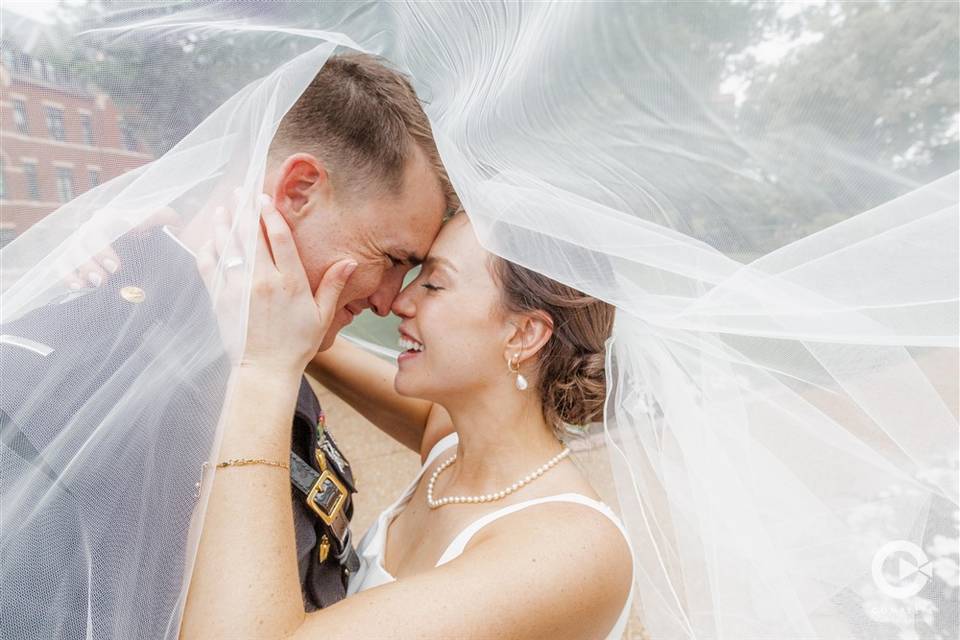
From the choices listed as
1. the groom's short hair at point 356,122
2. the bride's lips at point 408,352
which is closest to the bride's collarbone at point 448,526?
the bride's lips at point 408,352

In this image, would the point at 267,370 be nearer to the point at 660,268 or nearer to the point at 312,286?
the point at 312,286

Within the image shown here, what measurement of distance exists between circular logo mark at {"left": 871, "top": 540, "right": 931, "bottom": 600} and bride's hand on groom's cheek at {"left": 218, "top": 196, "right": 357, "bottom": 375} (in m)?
1.01

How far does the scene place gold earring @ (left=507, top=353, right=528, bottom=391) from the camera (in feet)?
5.35

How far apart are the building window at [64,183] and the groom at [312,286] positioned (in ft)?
0.43

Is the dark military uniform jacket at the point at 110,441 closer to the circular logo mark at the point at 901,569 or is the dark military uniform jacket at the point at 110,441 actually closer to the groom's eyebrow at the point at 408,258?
the groom's eyebrow at the point at 408,258

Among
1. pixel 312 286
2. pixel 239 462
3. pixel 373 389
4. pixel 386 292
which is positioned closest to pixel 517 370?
pixel 386 292

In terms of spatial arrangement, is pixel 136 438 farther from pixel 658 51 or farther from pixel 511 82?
pixel 658 51

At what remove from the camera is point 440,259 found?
→ 158 centimetres

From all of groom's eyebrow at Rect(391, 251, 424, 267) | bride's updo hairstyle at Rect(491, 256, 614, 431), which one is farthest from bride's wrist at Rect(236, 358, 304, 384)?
bride's updo hairstyle at Rect(491, 256, 614, 431)

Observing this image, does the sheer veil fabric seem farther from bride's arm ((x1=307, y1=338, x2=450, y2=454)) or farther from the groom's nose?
bride's arm ((x1=307, y1=338, x2=450, y2=454))

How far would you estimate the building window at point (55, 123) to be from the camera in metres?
1.04

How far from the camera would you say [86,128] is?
3.53ft

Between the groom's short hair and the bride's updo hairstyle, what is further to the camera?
the bride's updo hairstyle

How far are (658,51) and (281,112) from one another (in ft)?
2.11
